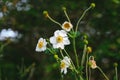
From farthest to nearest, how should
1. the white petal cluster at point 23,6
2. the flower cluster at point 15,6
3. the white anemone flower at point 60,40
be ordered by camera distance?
1. the white petal cluster at point 23,6
2. the flower cluster at point 15,6
3. the white anemone flower at point 60,40

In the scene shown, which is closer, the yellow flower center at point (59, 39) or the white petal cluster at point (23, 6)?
the yellow flower center at point (59, 39)

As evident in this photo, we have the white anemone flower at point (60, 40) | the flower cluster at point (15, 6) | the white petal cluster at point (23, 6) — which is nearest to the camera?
the white anemone flower at point (60, 40)

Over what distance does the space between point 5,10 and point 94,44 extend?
1.89 metres

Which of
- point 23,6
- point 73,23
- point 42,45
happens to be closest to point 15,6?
point 23,6

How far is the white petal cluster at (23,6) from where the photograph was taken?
7.15 meters

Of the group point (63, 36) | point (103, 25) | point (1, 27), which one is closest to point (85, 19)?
point (103, 25)

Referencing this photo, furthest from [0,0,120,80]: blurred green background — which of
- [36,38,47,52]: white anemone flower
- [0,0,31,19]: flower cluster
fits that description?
[36,38,47,52]: white anemone flower

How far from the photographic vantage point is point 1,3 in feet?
20.8

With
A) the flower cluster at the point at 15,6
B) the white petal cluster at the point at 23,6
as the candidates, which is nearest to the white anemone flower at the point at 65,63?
the flower cluster at the point at 15,6

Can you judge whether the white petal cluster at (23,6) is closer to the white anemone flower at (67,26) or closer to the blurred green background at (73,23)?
the blurred green background at (73,23)

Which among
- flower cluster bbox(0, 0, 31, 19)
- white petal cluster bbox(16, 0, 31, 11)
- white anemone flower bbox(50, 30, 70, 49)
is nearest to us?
white anemone flower bbox(50, 30, 70, 49)

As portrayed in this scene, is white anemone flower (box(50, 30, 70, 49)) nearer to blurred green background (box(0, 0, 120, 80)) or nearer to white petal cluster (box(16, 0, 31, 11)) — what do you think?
blurred green background (box(0, 0, 120, 80))

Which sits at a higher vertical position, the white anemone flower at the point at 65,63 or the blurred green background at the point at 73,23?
the white anemone flower at the point at 65,63

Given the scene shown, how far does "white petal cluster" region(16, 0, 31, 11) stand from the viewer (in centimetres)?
715
